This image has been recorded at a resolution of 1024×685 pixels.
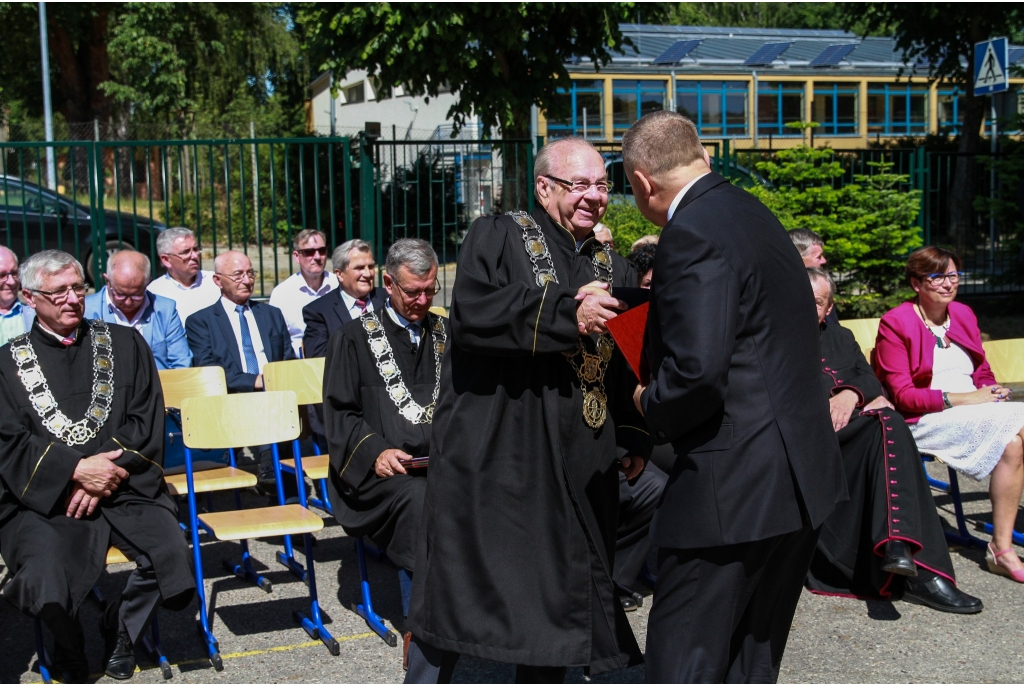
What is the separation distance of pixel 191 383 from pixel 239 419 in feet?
2.97

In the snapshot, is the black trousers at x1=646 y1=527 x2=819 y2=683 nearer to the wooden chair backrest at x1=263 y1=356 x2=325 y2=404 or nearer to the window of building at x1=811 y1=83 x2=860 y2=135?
the wooden chair backrest at x1=263 y1=356 x2=325 y2=404

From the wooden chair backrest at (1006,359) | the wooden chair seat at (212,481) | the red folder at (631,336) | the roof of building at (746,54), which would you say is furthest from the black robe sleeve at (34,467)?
the roof of building at (746,54)

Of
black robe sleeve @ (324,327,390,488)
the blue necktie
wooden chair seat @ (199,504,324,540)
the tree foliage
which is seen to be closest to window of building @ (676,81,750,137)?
the tree foliage

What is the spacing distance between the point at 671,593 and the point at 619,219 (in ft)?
22.2

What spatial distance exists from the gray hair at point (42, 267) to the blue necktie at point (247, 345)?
2345mm

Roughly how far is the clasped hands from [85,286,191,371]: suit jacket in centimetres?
211

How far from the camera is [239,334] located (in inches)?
272

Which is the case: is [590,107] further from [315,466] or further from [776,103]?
[315,466]

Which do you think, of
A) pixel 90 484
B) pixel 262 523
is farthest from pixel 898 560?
pixel 90 484

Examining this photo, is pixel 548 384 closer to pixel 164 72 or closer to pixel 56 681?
pixel 56 681

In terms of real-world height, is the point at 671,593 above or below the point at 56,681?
above

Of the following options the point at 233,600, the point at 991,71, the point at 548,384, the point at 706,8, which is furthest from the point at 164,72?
the point at 706,8

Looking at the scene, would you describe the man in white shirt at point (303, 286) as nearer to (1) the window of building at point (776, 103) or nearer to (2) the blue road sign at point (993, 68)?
(2) the blue road sign at point (993, 68)

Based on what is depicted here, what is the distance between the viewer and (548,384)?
10.9 ft
